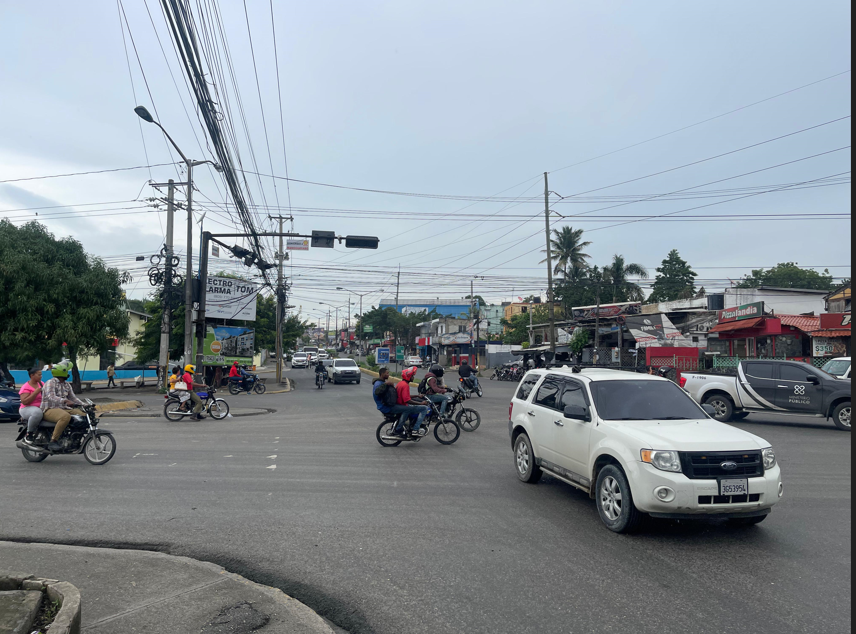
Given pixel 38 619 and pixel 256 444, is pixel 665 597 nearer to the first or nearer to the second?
pixel 38 619

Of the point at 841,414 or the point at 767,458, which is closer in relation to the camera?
the point at 767,458

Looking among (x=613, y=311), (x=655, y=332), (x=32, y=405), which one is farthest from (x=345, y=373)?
(x=32, y=405)

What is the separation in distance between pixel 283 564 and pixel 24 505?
14.0ft

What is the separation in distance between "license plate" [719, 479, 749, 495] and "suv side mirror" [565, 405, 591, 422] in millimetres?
1610

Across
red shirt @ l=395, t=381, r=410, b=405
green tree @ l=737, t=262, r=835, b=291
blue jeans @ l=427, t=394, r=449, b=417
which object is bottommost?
blue jeans @ l=427, t=394, r=449, b=417

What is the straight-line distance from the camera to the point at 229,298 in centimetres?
3834

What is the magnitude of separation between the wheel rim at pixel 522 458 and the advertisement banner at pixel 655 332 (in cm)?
2874

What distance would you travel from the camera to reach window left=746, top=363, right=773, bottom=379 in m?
16.5

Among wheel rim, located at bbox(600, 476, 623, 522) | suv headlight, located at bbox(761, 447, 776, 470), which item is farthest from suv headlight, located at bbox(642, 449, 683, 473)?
suv headlight, located at bbox(761, 447, 776, 470)

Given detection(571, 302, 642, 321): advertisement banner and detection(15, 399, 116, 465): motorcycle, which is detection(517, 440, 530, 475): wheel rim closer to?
detection(15, 399, 116, 465): motorcycle

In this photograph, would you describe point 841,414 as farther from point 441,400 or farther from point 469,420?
point 441,400

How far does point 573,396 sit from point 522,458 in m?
1.62

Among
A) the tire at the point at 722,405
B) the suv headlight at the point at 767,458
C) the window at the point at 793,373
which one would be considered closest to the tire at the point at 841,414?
the window at the point at 793,373

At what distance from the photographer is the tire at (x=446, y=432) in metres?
13.3
